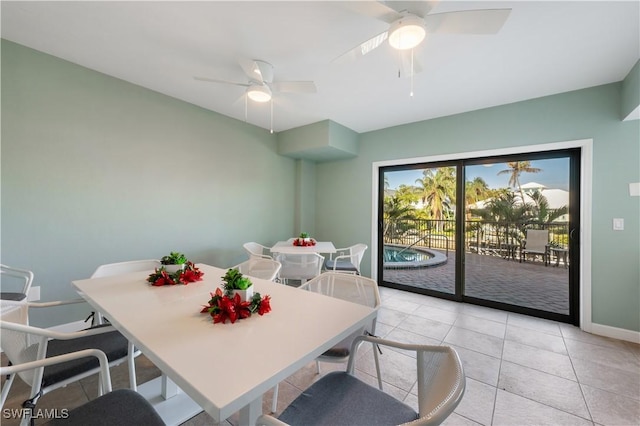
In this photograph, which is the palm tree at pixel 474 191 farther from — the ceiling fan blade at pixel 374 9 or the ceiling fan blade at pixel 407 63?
the ceiling fan blade at pixel 374 9

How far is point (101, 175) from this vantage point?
259 cm

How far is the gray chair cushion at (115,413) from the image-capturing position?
921 millimetres

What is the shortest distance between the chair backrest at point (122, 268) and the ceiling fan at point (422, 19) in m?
2.52

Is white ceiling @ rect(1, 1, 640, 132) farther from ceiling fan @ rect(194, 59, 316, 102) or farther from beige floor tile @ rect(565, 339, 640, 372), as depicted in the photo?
beige floor tile @ rect(565, 339, 640, 372)

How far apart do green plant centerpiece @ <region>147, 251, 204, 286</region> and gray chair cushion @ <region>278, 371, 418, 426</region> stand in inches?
43.3

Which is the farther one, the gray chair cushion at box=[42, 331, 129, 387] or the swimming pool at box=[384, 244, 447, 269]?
the swimming pool at box=[384, 244, 447, 269]

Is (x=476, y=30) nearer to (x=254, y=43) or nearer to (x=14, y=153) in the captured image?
(x=254, y=43)

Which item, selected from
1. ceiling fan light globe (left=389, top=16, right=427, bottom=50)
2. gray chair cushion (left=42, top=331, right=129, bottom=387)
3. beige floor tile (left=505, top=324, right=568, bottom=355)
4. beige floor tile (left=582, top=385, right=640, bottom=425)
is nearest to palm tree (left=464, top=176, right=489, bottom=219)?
beige floor tile (left=505, top=324, right=568, bottom=355)

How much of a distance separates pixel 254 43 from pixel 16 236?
8.64 ft

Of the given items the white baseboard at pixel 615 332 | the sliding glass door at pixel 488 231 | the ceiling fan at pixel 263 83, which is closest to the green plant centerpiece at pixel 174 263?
the ceiling fan at pixel 263 83

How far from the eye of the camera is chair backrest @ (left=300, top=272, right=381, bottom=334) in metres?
1.66

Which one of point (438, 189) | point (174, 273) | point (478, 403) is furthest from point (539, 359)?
point (174, 273)

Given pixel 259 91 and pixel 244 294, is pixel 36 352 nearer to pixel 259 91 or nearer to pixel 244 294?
pixel 244 294

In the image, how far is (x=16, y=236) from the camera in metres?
2.16
